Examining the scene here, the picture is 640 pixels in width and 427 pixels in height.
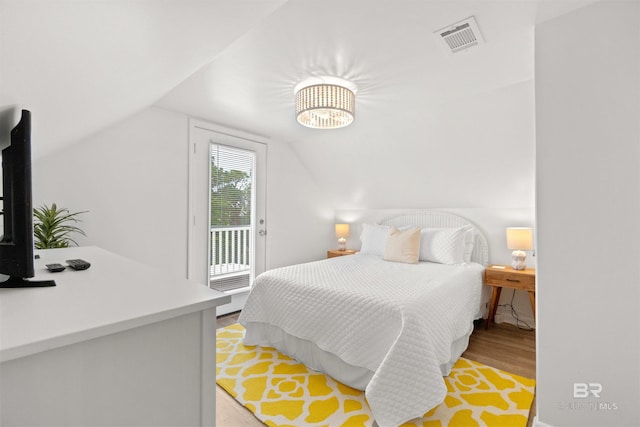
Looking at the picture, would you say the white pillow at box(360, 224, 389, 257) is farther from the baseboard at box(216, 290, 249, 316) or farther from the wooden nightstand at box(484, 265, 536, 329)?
the baseboard at box(216, 290, 249, 316)

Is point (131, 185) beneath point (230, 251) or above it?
above

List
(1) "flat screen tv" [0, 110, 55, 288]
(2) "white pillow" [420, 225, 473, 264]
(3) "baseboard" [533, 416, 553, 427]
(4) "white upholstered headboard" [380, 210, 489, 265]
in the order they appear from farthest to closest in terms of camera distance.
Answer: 1. (4) "white upholstered headboard" [380, 210, 489, 265]
2. (2) "white pillow" [420, 225, 473, 264]
3. (3) "baseboard" [533, 416, 553, 427]
4. (1) "flat screen tv" [0, 110, 55, 288]

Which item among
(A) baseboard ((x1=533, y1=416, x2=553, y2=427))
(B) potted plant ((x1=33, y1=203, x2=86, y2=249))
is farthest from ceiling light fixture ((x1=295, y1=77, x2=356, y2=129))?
(A) baseboard ((x1=533, y1=416, x2=553, y2=427))

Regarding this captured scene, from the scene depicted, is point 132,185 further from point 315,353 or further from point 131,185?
point 315,353

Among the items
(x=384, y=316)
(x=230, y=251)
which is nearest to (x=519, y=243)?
(x=384, y=316)

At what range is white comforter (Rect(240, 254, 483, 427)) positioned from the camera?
1.60 m

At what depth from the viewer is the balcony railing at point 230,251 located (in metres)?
3.42

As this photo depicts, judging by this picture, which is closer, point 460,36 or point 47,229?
point 460,36

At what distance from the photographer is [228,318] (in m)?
3.32

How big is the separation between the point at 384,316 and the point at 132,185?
2.52m

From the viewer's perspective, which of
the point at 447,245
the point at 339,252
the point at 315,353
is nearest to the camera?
the point at 315,353

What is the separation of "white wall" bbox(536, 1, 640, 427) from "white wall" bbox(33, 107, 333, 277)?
3.03m

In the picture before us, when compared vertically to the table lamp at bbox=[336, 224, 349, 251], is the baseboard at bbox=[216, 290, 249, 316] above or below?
below

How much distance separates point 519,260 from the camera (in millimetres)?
2963
